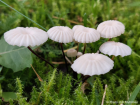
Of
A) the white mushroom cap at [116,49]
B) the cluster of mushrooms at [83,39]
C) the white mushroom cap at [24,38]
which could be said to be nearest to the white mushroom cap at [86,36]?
the cluster of mushrooms at [83,39]

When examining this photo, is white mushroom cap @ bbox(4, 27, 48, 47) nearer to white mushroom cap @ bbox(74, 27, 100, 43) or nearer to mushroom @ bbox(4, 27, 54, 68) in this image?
mushroom @ bbox(4, 27, 54, 68)

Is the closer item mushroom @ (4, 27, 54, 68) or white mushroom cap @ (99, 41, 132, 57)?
mushroom @ (4, 27, 54, 68)

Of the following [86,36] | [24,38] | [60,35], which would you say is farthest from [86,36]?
[24,38]

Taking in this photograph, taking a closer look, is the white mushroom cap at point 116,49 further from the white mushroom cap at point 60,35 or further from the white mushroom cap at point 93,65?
the white mushroom cap at point 60,35

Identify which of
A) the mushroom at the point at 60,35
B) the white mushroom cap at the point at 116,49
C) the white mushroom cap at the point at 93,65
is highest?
the mushroom at the point at 60,35

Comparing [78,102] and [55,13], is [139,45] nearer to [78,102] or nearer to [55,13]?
[78,102]

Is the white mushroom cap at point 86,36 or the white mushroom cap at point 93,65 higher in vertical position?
the white mushroom cap at point 86,36

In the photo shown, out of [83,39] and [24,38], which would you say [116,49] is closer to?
[83,39]

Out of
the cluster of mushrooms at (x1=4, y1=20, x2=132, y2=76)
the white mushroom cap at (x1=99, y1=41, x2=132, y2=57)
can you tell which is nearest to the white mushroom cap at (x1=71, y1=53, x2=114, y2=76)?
the cluster of mushrooms at (x1=4, y1=20, x2=132, y2=76)

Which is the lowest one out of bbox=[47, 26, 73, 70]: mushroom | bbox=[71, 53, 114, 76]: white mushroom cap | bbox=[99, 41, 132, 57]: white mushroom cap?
bbox=[71, 53, 114, 76]: white mushroom cap
